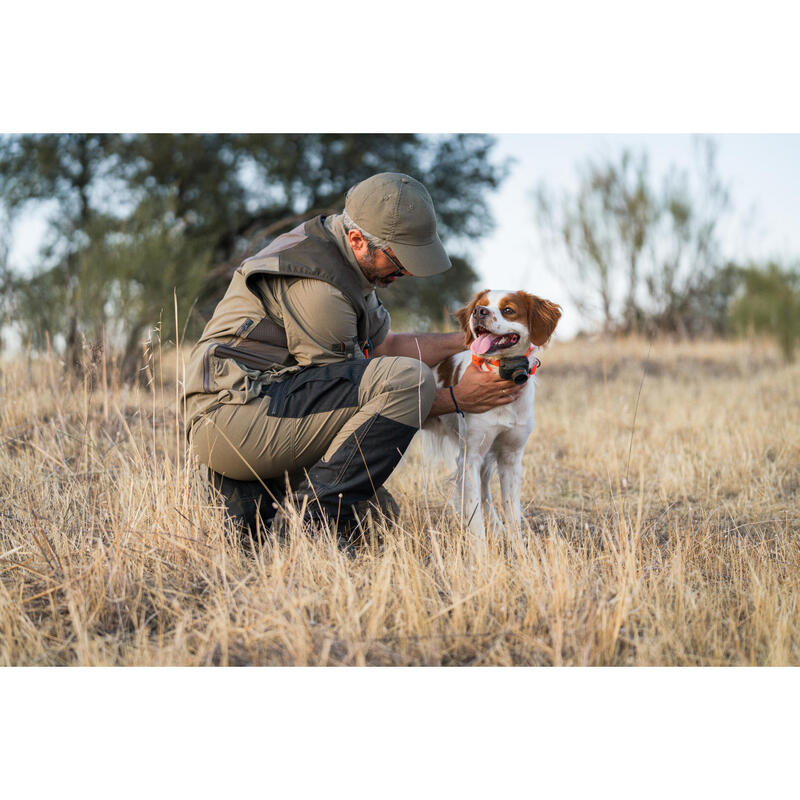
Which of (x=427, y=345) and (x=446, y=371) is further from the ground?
(x=427, y=345)

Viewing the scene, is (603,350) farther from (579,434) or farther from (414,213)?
(414,213)

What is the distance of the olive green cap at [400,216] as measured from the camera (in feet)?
9.80

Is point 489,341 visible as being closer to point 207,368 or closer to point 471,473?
point 471,473

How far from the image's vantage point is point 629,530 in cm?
327

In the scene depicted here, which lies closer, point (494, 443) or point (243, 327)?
point (243, 327)

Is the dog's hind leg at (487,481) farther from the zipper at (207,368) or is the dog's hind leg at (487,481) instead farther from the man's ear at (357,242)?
the zipper at (207,368)

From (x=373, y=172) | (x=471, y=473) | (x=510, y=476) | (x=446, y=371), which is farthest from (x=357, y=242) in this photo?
(x=373, y=172)

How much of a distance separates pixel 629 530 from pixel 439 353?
118 centimetres

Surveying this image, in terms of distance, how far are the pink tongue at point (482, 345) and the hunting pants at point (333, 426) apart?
392 millimetres

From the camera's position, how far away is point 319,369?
2996 mm

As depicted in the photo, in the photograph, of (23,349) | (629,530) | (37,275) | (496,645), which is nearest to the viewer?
(496,645)

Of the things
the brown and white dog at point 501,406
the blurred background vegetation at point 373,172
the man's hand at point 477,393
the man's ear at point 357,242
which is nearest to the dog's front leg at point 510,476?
the brown and white dog at point 501,406

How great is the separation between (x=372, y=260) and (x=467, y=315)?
22.3 inches

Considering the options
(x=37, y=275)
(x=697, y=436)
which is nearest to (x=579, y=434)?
(x=697, y=436)
